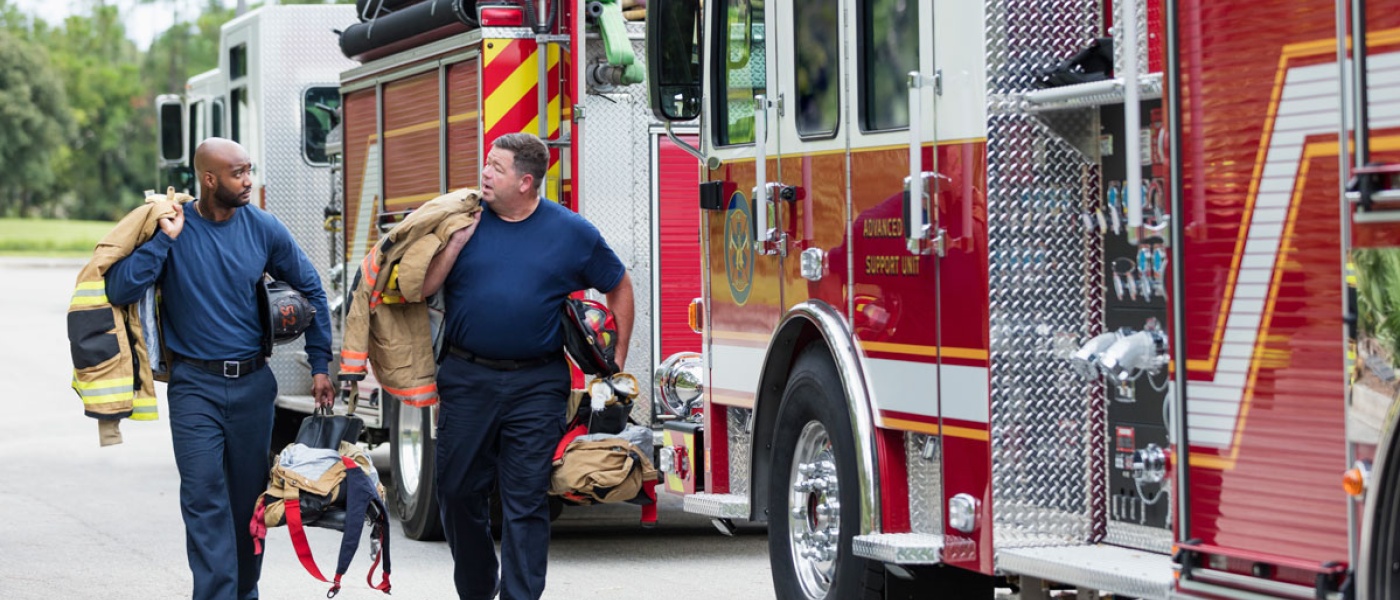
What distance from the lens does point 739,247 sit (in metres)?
7.60

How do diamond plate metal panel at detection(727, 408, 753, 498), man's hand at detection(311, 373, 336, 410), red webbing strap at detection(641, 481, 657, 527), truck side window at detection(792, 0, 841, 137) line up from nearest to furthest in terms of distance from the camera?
truck side window at detection(792, 0, 841, 137) → man's hand at detection(311, 373, 336, 410) → diamond plate metal panel at detection(727, 408, 753, 498) → red webbing strap at detection(641, 481, 657, 527)

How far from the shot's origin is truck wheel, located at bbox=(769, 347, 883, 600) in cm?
646

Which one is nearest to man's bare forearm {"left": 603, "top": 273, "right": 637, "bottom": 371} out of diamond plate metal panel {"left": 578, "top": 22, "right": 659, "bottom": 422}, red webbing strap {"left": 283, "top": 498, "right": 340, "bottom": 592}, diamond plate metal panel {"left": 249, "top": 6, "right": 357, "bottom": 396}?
red webbing strap {"left": 283, "top": 498, "right": 340, "bottom": 592}

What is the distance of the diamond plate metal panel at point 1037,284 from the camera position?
18.8 feet

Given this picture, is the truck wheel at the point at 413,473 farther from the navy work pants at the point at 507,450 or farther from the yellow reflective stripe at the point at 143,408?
the yellow reflective stripe at the point at 143,408

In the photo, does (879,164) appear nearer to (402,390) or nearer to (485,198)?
(485,198)

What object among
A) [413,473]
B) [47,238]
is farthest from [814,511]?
[47,238]

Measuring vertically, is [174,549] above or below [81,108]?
below

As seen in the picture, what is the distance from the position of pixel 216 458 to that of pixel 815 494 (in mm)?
2013

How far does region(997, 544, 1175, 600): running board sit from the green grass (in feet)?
169

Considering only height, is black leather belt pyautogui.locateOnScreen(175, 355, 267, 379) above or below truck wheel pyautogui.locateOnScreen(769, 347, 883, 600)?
above

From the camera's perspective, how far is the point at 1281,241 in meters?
4.59

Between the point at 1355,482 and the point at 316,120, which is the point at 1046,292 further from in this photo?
the point at 316,120

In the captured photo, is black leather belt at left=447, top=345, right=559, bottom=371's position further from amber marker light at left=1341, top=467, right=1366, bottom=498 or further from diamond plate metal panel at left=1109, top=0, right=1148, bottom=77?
amber marker light at left=1341, top=467, right=1366, bottom=498
